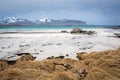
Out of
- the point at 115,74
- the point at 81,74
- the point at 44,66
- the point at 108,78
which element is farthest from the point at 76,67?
the point at 108,78

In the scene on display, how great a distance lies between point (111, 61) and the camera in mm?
4816

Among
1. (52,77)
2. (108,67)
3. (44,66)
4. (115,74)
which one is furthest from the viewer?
(44,66)

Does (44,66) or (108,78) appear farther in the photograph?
(44,66)

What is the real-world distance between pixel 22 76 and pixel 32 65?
110 cm

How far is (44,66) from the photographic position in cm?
493

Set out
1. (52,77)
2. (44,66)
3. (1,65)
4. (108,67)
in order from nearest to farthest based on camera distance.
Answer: (52,77) → (108,67) → (44,66) → (1,65)

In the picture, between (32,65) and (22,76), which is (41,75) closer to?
(22,76)

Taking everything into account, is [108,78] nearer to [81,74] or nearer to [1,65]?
[81,74]

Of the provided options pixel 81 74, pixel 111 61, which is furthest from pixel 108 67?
pixel 81 74

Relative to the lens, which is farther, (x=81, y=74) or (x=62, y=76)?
(x=81, y=74)

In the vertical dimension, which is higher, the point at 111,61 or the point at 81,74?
the point at 111,61

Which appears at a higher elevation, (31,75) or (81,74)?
(31,75)

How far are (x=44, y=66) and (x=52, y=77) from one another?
1246 mm

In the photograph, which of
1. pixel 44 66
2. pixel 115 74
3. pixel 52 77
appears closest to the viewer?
pixel 52 77
